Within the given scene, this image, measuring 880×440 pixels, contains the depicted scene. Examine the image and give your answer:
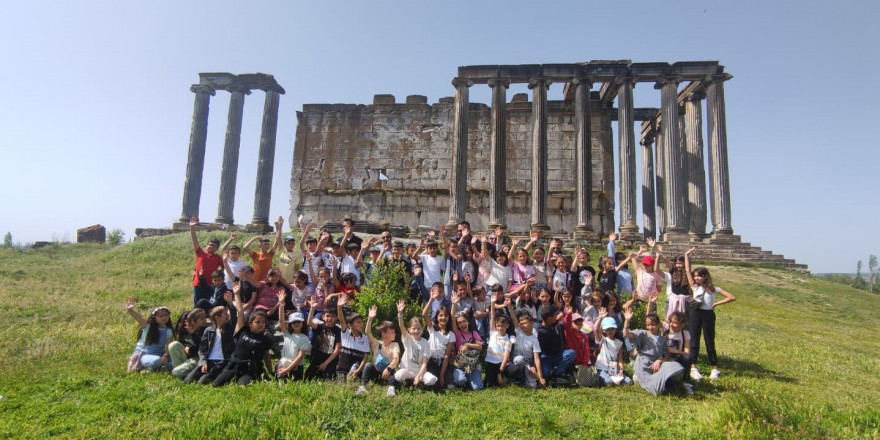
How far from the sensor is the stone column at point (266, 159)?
85.6ft

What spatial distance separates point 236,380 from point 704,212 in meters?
22.2

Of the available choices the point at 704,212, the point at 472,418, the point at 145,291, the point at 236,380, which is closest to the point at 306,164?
the point at 145,291

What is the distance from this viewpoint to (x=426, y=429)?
523cm

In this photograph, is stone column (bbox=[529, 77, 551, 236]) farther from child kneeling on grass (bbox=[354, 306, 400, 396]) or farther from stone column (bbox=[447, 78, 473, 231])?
child kneeling on grass (bbox=[354, 306, 400, 396])

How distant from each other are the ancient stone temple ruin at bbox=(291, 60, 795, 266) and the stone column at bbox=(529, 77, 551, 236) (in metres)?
0.05

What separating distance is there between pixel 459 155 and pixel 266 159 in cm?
1084

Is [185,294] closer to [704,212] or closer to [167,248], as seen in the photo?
[167,248]

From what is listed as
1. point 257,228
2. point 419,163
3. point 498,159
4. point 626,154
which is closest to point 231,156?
point 257,228

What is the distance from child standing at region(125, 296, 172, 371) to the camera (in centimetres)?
713

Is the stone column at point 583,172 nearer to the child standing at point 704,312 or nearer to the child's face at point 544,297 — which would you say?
the child standing at point 704,312

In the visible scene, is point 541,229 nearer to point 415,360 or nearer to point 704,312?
point 704,312

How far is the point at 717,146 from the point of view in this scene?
2261cm

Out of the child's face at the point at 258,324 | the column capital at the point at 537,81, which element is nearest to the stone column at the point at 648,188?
the column capital at the point at 537,81

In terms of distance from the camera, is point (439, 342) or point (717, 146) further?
point (717, 146)
